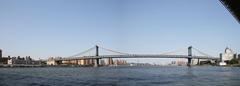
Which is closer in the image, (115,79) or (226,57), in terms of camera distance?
(115,79)

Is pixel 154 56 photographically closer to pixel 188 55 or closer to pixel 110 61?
pixel 188 55

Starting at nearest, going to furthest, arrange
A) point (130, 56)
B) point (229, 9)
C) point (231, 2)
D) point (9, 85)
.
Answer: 1. point (231, 2)
2. point (229, 9)
3. point (9, 85)
4. point (130, 56)

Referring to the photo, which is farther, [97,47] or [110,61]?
[110,61]

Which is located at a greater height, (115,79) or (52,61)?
(52,61)

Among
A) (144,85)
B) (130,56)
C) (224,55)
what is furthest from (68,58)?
(144,85)

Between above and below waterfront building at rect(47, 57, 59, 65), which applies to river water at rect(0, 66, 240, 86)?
below

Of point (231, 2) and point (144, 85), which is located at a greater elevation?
point (231, 2)

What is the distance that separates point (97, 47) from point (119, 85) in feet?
383

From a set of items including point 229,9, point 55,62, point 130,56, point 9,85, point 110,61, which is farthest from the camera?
point 110,61

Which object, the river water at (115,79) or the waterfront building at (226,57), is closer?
the river water at (115,79)

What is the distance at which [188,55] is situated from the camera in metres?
156

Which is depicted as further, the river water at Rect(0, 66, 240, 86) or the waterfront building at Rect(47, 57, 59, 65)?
the waterfront building at Rect(47, 57, 59, 65)

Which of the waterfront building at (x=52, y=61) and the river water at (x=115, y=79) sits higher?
the waterfront building at (x=52, y=61)

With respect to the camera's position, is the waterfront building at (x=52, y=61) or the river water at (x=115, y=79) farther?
the waterfront building at (x=52, y=61)
